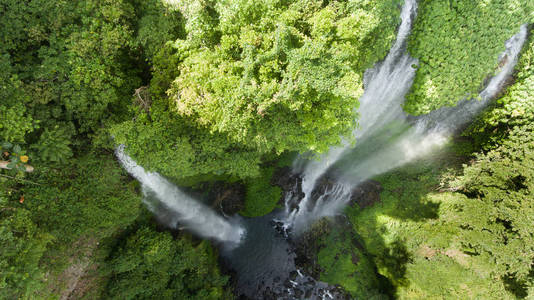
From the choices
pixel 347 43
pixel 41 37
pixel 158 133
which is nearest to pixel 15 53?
pixel 41 37

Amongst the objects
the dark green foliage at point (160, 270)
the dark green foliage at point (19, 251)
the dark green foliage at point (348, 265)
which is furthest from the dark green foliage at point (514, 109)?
the dark green foliage at point (19, 251)

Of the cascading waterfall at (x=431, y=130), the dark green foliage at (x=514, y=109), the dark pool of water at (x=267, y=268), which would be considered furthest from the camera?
the dark pool of water at (x=267, y=268)

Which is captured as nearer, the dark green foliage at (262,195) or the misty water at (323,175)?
the misty water at (323,175)

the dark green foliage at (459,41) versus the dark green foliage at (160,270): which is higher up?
the dark green foliage at (459,41)

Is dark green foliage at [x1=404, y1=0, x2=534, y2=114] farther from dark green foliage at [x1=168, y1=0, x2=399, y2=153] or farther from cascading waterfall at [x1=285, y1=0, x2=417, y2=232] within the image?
dark green foliage at [x1=168, y1=0, x2=399, y2=153]

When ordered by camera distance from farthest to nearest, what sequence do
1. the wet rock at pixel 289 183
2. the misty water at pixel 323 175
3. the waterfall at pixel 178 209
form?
the wet rock at pixel 289 183 < the waterfall at pixel 178 209 < the misty water at pixel 323 175

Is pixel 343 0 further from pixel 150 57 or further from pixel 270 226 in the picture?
pixel 270 226

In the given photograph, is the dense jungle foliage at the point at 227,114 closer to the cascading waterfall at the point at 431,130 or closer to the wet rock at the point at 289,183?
the cascading waterfall at the point at 431,130
